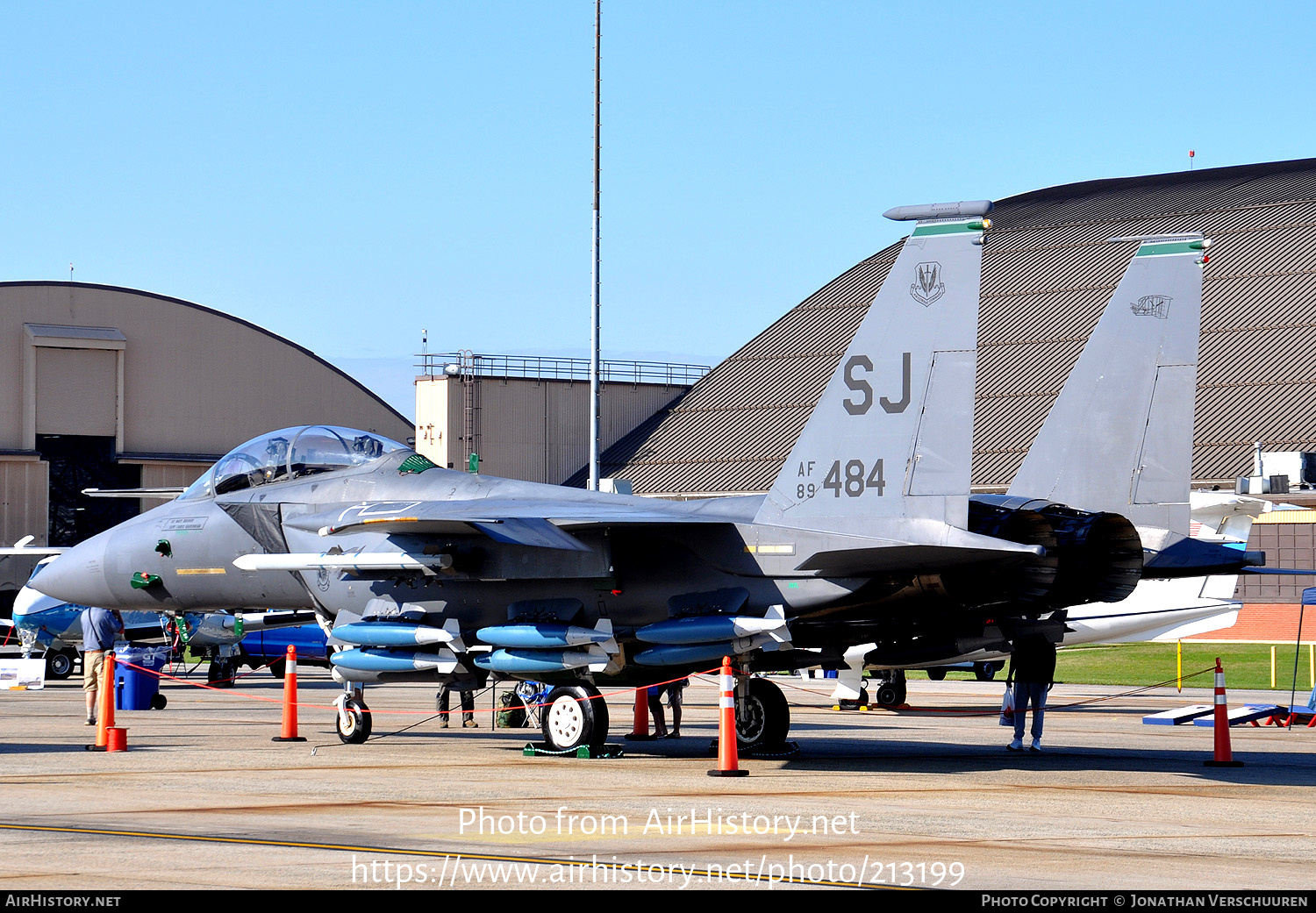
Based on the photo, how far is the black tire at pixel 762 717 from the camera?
1642 centimetres

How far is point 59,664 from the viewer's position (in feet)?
120

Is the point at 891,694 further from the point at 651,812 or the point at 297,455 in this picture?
the point at 651,812

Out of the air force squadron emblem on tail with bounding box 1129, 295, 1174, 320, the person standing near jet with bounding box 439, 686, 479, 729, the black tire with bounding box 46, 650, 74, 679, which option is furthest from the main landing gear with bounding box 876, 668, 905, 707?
the black tire with bounding box 46, 650, 74, 679

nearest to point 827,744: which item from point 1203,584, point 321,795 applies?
point 321,795

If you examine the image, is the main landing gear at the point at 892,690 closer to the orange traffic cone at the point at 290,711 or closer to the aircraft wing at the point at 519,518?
the orange traffic cone at the point at 290,711

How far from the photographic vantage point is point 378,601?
17188 mm

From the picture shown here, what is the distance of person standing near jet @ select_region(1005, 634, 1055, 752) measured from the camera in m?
17.3

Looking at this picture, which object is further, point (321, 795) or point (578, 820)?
point (321, 795)

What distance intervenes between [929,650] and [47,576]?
1109 centimetres

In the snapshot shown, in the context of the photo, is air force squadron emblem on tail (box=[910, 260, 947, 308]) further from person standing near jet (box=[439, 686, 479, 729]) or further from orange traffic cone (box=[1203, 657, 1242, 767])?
person standing near jet (box=[439, 686, 479, 729])

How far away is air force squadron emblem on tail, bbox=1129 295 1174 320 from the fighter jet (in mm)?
2818

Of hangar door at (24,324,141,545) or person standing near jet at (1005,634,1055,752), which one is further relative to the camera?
hangar door at (24,324,141,545)

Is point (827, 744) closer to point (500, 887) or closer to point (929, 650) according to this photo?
point (929, 650)

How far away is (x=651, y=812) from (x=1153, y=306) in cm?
878
